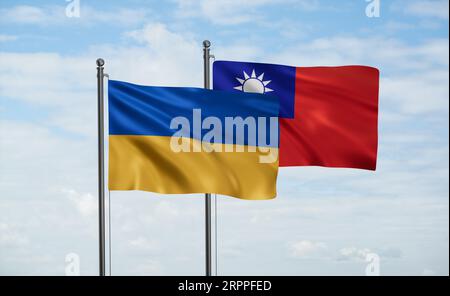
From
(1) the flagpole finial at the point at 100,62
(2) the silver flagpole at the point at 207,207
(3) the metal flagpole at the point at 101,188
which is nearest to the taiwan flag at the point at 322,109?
(2) the silver flagpole at the point at 207,207

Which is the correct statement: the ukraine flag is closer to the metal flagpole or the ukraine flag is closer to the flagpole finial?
the metal flagpole

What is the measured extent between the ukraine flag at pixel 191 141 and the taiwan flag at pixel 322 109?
0.85 metres

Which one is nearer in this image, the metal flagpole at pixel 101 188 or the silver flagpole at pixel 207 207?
the metal flagpole at pixel 101 188

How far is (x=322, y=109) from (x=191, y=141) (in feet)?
11.3

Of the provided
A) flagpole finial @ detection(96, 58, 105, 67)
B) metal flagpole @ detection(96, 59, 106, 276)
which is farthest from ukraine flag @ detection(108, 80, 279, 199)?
flagpole finial @ detection(96, 58, 105, 67)

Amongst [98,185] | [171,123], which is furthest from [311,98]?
[98,185]

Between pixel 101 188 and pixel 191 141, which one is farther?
pixel 191 141

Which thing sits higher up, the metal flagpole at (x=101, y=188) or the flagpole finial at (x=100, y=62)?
the flagpole finial at (x=100, y=62)

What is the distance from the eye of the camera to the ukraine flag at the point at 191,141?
48.0 ft

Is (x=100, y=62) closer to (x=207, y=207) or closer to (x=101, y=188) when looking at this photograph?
(x=101, y=188)

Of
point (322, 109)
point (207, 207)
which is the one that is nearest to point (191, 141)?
point (207, 207)

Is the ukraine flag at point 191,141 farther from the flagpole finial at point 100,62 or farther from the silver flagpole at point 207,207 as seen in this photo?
the flagpole finial at point 100,62

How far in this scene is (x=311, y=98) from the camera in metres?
17.1

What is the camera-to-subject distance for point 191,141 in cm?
1498
